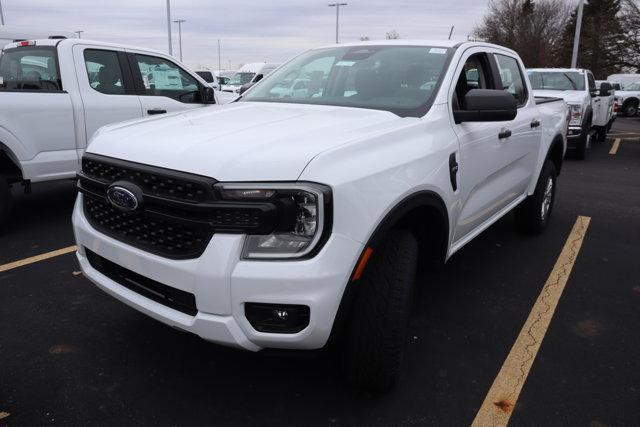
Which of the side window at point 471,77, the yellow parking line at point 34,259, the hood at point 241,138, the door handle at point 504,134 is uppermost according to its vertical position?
the side window at point 471,77

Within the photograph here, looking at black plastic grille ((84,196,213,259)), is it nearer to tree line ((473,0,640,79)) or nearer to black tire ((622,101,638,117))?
black tire ((622,101,638,117))

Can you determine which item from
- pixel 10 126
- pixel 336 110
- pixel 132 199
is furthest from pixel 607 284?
pixel 10 126

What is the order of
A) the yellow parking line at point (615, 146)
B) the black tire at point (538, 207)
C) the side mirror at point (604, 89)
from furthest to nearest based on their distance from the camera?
the yellow parking line at point (615, 146)
the side mirror at point (604, 89)
the black tire at point (538, 207)

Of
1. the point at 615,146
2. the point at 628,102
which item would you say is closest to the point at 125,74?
the point at 615,146

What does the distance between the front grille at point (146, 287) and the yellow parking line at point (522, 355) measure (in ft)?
4.60

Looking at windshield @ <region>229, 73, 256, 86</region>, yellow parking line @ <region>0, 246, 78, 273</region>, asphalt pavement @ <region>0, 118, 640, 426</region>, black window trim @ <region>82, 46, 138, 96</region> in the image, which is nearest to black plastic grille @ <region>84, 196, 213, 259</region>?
asphalt pavement @ <region>0, 118, 640, 426</region>

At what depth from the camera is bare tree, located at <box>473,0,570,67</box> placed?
4306 cm

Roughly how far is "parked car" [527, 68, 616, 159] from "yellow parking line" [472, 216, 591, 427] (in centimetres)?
670

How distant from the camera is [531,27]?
44594 millimetres

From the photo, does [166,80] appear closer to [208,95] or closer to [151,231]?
[208,95]

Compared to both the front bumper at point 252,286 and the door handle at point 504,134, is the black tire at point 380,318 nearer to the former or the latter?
the front bumper at point 252,286

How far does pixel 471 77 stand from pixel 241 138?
2.04 meters

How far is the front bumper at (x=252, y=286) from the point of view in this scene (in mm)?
1998

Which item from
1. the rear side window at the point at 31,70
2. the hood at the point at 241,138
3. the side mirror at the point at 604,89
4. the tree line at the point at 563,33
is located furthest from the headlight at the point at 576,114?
the tree line at the point at 563,33
